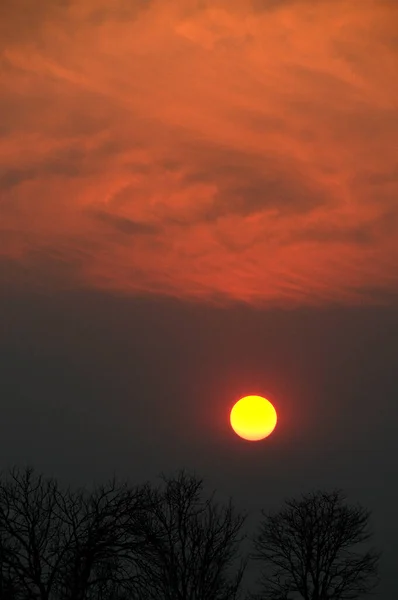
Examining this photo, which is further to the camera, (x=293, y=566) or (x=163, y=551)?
(x=293, y=566)

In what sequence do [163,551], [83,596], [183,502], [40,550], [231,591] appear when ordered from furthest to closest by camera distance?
[183,502], [231,591], [163,551], [40,550], [83,596]

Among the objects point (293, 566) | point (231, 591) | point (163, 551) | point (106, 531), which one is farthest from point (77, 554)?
point (293, 566)

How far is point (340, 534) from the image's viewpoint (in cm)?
5253

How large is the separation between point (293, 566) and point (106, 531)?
2741 cm

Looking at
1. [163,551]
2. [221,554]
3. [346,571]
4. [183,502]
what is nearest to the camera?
[163,551]

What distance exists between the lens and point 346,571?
5194 centimetres

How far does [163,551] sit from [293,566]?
22.6 metres

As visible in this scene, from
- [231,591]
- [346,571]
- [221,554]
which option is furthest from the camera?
[346,571]

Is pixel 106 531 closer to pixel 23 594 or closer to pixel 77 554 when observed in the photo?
pixel 77 554

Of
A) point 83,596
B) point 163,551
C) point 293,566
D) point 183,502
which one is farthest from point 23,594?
point 293,566

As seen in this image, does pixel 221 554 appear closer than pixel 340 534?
Yes

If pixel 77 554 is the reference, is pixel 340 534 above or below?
above

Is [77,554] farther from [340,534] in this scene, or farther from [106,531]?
[340,534]

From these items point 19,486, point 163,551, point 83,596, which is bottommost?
point 83,596
